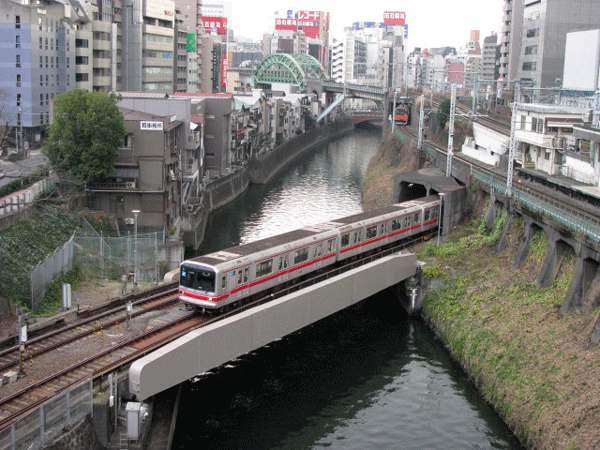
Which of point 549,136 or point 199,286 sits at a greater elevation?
point 549,136

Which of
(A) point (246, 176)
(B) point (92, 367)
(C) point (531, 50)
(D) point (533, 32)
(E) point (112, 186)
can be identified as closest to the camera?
(B) point (92, 367)

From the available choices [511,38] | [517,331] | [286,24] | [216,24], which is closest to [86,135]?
[517,331]

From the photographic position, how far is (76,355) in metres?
17.8

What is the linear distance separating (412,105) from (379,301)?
49936mm

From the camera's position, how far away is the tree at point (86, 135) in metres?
32.5

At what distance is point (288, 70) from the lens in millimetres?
106625

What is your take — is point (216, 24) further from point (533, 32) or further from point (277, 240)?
point (277, 240)

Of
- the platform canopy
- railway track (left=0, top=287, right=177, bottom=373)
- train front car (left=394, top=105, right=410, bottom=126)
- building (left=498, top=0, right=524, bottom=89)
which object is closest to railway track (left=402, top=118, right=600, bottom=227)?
railway track (left=0, top=287, right=177, bottom=373)

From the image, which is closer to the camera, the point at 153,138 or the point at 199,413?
the point at 199,413

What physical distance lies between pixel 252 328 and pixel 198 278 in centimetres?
228

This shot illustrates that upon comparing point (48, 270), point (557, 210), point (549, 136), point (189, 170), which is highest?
point (549, 136)

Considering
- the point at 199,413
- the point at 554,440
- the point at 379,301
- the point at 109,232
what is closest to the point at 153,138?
the point at 109,232

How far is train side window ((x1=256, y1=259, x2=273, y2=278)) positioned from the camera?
22781 mm

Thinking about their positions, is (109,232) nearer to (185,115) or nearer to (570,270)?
(185,115)
